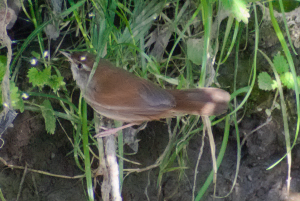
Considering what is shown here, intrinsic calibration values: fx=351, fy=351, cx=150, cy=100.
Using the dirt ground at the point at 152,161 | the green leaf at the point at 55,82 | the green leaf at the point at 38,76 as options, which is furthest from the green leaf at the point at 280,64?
the green leaf at the point at 38,76

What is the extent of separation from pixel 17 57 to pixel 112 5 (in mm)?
918

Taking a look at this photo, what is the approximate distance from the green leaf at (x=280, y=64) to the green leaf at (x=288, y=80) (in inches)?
1.4

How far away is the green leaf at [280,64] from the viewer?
3.11 m

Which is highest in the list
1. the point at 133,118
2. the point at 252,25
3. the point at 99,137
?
the point at 252,25

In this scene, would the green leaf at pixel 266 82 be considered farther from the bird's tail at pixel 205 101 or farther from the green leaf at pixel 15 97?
the green leaf at pixel 15 97

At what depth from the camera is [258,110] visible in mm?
3443

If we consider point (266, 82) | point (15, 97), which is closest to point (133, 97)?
point (15, 97)

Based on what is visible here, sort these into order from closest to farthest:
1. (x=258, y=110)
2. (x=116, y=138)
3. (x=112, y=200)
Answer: (x=112, y=200) → (x=116, y=138) → (x=258, y=110)

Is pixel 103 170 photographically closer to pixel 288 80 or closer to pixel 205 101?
pixel 205 101

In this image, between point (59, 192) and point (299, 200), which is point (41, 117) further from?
point (299, 200)

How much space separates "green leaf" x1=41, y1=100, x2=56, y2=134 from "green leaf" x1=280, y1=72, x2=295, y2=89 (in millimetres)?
2065

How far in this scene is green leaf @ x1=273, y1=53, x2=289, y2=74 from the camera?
122 inches

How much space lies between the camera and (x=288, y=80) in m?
3.11

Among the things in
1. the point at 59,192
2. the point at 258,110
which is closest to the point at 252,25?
the point at 258,110
